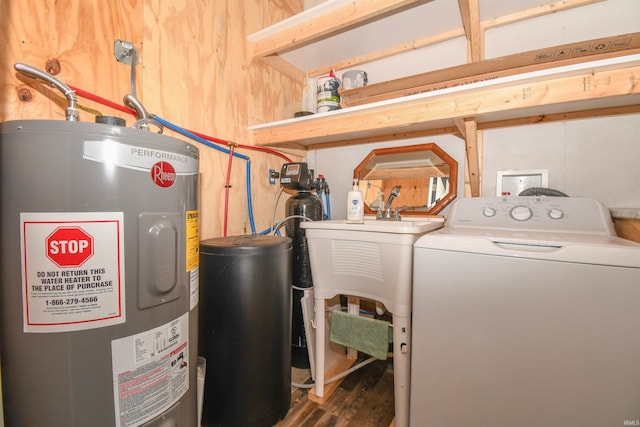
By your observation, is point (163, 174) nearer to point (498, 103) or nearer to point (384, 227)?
point (384, 227)

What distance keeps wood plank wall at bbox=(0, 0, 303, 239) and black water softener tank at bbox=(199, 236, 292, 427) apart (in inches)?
16.0

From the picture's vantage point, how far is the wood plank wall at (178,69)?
771 mm

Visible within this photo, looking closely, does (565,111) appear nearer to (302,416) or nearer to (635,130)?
(635,130)

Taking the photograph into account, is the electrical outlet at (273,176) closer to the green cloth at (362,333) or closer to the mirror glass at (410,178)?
the mirror glass at (410,178)

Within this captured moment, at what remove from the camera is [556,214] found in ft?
3.34

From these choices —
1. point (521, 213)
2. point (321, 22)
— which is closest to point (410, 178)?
point (521, 213)

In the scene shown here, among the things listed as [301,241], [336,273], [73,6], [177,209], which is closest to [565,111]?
[336,273]

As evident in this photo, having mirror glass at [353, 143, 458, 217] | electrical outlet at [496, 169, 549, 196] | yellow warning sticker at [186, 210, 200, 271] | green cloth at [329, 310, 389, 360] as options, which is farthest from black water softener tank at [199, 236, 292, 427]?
electrical outlet at [496, 169, 549, 196]

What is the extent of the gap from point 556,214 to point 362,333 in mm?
922

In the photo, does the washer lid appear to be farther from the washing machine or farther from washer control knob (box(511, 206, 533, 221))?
washer control knob (box(511, 206, 533, 221))

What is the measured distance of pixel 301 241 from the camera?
1546 millimetres

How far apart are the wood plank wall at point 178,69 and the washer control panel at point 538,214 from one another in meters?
1.17

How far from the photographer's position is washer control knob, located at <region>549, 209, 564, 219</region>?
101 centimetres

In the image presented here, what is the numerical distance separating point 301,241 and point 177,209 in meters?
0.90
